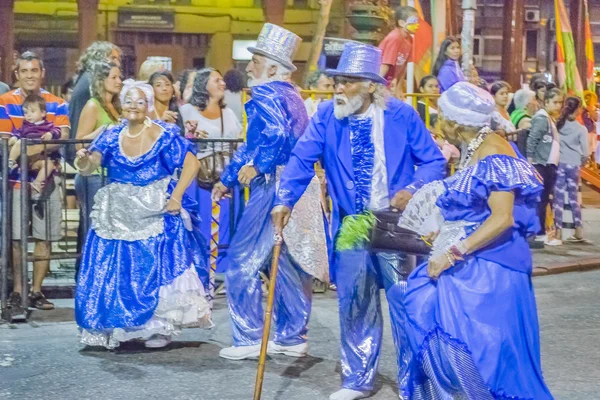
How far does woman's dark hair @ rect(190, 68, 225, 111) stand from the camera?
31.7 ft

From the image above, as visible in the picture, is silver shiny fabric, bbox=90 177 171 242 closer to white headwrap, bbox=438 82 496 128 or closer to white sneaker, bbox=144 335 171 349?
white sneaker, bbox=144 335 171 349

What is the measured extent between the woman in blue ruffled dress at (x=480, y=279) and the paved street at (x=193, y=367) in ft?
4.59

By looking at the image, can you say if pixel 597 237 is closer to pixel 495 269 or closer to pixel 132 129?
pixel 132 129

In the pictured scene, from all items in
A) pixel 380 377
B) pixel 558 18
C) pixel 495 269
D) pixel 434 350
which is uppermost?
pixel 558 18

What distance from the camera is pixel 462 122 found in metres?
5.12

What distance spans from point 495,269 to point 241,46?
19.4 m

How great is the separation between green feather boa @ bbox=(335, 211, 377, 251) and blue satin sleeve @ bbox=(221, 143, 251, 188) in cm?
123

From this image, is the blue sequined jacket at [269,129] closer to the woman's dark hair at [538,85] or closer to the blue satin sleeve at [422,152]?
the blue satin sleeve at [422,152]

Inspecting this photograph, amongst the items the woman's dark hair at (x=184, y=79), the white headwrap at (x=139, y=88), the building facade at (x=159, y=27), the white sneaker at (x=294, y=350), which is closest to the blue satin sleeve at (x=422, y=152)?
the white sneaker at (x=294, y=350)

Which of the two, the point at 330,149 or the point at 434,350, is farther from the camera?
the point at 330,149

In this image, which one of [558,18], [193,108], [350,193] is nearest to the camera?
[350,193]

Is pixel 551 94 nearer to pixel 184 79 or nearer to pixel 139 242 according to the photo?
pixel 184 79

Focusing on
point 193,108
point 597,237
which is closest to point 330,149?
point 193,108

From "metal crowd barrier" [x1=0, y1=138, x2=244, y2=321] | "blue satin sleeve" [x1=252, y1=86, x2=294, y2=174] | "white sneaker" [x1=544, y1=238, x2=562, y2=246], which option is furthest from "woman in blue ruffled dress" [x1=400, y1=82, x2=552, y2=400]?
"white sneaker" [x1=544, y1=238, x2=562, y2=246]
